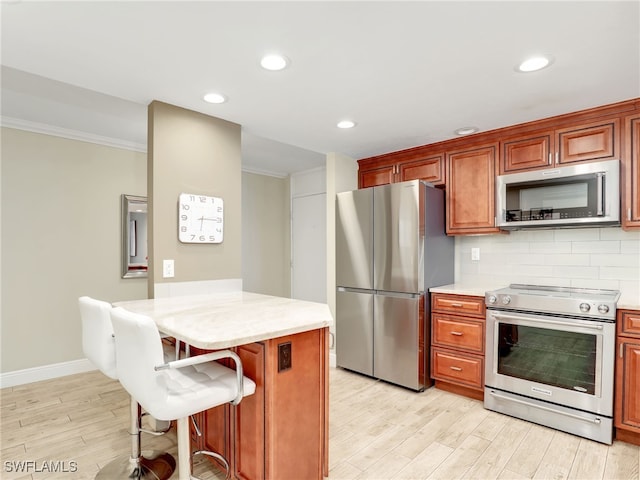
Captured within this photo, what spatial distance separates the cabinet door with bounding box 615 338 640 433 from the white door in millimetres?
3275

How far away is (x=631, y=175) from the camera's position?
243cm

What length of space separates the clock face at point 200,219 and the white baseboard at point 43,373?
7.03 feet

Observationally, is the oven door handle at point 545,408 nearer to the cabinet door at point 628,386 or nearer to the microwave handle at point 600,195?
the cabinet door at point 628,386

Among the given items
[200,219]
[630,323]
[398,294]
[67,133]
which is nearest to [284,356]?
[200,219]

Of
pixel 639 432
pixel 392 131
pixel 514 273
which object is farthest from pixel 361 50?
pixel 639 432

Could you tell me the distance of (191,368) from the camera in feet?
5.79

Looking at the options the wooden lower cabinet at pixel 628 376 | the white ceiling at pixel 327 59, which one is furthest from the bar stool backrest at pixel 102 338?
the wooden lower cabinet at pixel 628 376

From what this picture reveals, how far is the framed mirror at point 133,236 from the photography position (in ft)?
12.4

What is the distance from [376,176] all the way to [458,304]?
1657mm

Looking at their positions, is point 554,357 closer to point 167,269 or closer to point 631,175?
point 631,175

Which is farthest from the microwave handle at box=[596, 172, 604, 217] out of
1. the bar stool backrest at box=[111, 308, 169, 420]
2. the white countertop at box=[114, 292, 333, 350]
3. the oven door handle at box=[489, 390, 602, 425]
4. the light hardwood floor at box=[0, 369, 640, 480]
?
the bar stool backrest at box=[111, 308, 169, 420]

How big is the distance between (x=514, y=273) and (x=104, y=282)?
408 cm

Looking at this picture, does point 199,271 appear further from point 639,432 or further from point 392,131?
point 639,432

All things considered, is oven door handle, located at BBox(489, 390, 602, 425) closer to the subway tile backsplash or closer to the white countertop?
the subway tile backsplash
